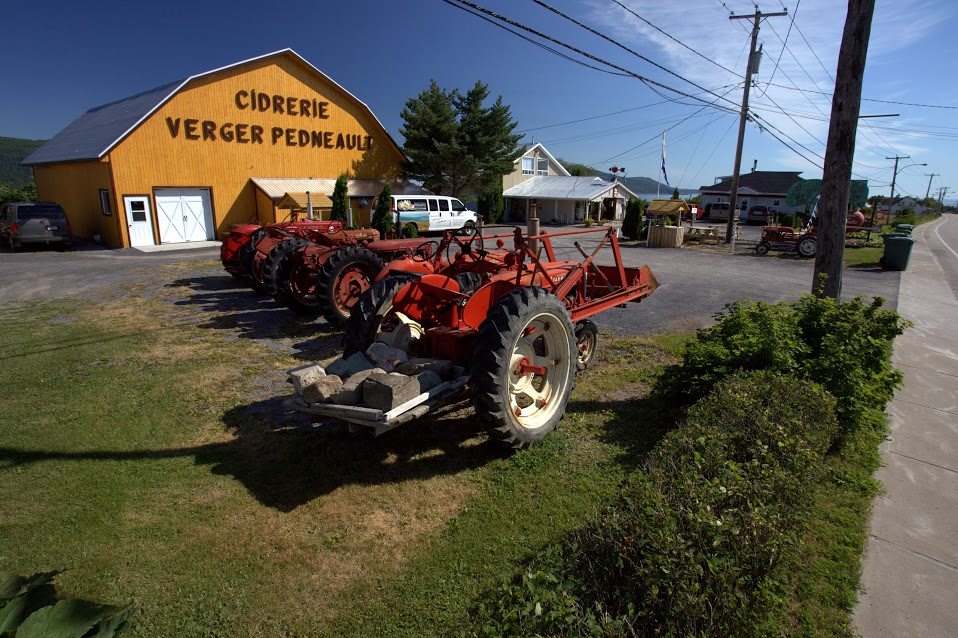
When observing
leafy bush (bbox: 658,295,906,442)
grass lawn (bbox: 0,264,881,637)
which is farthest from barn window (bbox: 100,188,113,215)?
leafy bush (bbox: 658,295,906,442)

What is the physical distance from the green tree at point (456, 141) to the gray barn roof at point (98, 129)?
12.8 meters

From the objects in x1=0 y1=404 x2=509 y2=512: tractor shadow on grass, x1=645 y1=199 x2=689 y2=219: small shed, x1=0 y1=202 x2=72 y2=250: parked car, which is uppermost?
x1=645 y1=199 x2=689 y2=219: small shed

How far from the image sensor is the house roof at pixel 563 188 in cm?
3838

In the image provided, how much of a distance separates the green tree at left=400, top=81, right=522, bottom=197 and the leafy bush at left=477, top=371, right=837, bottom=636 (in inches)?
1166

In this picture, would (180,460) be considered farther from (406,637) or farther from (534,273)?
(534,273)

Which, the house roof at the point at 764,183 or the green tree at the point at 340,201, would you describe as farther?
the house roof at the point at 764,183

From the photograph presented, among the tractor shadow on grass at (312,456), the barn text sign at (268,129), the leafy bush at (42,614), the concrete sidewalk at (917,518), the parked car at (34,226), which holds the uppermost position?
the barn text sign at (268,129)

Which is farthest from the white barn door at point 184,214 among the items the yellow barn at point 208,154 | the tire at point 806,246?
the tire at point 806,246

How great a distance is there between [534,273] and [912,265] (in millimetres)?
18252

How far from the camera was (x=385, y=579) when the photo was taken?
3152mm

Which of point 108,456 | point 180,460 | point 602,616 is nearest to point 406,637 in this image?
point 602,616

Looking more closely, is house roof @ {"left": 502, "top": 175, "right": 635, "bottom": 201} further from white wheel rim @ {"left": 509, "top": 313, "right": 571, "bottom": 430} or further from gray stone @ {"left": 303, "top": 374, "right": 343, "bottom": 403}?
gray stone @ {"left": 303, "top": 374, "right": 343, "bottom": 403}

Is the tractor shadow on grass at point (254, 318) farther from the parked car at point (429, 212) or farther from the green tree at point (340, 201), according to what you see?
the parked car at point (429, 212)

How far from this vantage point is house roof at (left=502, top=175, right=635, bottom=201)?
38.4m
